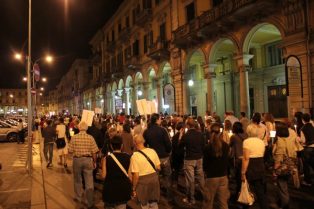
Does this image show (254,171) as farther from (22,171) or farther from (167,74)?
(167,74)

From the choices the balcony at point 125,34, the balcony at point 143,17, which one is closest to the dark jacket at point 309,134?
the balcony at point 143,17

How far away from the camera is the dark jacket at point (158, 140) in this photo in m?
7.84

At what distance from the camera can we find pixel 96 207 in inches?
302

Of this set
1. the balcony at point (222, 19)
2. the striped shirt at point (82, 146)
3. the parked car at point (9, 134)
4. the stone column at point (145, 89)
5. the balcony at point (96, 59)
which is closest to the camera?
the striped shirt at point (82, 146)

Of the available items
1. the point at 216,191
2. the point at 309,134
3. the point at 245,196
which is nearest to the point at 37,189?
the point at 216,191

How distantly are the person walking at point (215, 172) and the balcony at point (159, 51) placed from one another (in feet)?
73.6

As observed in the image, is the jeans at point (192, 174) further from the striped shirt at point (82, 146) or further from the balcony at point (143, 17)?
the balcony at point (143, 17)

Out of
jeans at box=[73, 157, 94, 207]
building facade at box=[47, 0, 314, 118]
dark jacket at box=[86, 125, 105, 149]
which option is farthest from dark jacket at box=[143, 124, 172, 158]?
building facade at box=[47, 0, 314, 118]

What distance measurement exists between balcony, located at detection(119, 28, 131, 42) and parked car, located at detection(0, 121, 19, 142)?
17.1 metres

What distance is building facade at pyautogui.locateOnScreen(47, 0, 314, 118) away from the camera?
1512cm

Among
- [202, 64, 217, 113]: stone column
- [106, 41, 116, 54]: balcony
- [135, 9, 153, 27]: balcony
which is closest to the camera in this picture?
[202, 64, 217, 113]: stone column

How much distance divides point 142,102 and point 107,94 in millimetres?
36625

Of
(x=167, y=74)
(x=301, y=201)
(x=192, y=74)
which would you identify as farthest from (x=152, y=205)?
(x=167, y=74)

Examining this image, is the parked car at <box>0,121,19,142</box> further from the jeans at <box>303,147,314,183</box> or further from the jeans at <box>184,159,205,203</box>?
the jeans at <box>303,147,314,183</box>
